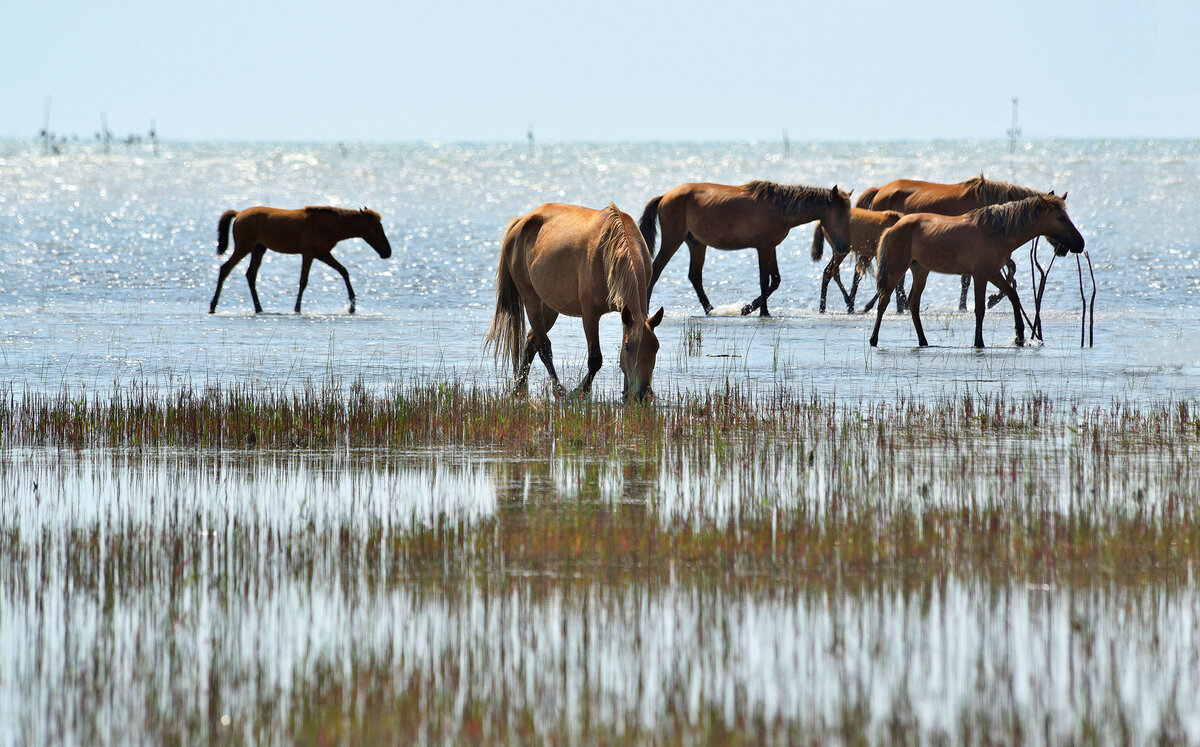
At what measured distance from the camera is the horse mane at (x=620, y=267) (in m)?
9.74

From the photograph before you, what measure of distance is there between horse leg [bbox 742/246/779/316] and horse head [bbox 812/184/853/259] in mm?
898

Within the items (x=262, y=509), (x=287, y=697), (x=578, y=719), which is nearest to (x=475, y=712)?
(x=578, y=719)

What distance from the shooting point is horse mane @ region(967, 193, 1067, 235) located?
1418cm

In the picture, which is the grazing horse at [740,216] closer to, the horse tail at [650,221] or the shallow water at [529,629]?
the horse tail at [650,221]

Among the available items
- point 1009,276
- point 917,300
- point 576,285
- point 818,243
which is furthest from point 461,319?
point 576,285

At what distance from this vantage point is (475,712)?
3.89 meters

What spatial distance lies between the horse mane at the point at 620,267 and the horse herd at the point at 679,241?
0.03 ft

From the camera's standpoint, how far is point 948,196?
61.9 ft

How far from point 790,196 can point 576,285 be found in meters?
9.23

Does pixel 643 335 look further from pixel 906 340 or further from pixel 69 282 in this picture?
pixel 69 282

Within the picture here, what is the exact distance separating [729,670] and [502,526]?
205 cm

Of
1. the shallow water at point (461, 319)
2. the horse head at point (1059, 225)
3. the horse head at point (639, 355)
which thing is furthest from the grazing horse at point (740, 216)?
the horse head at point (639, 355)

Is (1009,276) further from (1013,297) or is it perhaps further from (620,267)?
(620,267)

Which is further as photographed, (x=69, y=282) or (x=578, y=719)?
(x=69, y=282)
